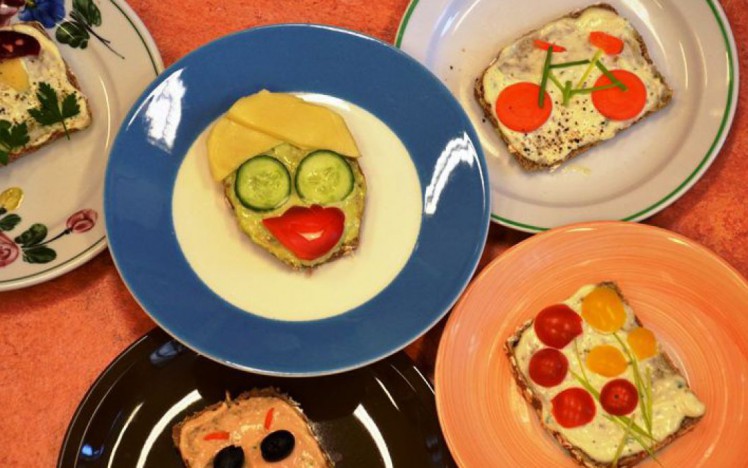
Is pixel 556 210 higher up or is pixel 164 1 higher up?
pixel 556 210

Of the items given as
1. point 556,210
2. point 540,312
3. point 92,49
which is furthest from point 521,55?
point 92,49

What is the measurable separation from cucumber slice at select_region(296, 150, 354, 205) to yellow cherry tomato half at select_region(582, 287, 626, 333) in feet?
3.17

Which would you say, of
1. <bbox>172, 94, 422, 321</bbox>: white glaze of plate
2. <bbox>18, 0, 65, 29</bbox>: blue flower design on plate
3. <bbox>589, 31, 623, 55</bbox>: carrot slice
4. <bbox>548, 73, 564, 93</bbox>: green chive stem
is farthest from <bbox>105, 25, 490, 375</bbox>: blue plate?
<bbox>589, 31, 623, 55</bbox>: carrot slice

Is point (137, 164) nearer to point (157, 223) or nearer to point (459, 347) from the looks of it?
point (157, 223)

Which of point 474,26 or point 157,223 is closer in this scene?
point 157,223

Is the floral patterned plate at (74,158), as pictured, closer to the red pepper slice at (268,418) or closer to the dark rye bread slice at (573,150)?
the red pepper slice at (268,418)

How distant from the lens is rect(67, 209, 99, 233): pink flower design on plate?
283cm

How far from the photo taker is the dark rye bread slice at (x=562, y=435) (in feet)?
9.10

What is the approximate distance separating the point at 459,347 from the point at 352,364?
16.1 inches

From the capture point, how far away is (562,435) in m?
2.77

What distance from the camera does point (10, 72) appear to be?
110 inches

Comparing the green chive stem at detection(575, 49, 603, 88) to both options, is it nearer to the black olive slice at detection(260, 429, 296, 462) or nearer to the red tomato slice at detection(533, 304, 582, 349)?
the red tomato slice at detection(533, 304, 582, 349)

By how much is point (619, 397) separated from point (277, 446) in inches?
47.4

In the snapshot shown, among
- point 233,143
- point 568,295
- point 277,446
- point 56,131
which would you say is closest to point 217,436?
point 277,446
